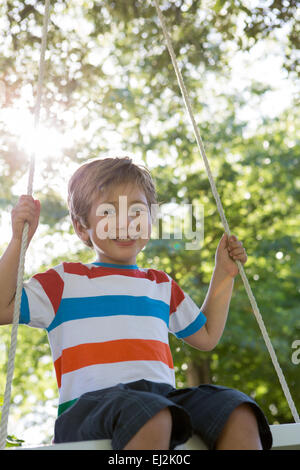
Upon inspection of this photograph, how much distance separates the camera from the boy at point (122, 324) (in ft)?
3.78

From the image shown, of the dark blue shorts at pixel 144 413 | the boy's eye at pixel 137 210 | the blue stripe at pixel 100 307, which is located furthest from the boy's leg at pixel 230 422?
the boy's eye at pixel 137 210

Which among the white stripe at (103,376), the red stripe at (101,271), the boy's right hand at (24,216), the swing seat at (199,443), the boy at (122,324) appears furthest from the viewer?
the red stripe at (101,271)

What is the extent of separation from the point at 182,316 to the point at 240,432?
0.50 meters

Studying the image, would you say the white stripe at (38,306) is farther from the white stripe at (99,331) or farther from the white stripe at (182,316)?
the white stripe at (182,316)

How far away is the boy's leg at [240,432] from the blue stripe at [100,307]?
1.19 ft

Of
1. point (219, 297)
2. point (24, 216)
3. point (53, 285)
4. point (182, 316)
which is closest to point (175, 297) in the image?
point (182, 316)

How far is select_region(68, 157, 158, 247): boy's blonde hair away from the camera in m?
1.59

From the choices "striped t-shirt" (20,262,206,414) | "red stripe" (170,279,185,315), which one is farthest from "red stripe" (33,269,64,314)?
"red stripe" (170,279,185,315)

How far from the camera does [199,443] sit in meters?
1.21

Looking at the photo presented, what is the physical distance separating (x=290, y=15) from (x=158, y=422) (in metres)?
2.70

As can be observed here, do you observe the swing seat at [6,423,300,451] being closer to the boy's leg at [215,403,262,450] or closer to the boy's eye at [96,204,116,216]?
the boy's leg at [215,403,262,450]

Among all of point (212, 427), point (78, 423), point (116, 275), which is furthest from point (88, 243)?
point (212, 427)
